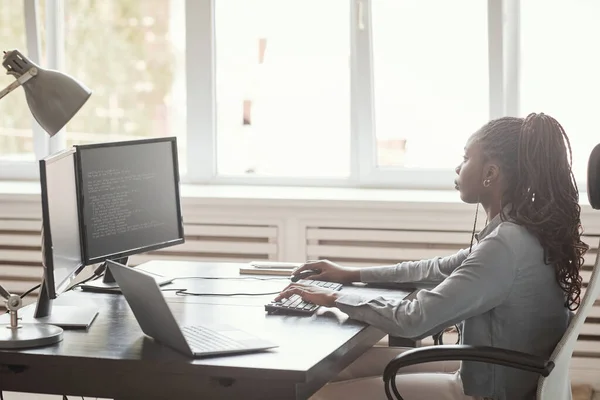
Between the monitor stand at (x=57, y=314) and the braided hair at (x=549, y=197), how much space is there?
41.4 inches

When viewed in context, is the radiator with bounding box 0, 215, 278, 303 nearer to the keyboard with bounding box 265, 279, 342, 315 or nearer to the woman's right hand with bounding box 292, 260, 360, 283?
the woman's right hand with bounding box 292, 260, 360, 283

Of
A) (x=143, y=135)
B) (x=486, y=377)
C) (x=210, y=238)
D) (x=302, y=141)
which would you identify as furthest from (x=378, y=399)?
(x=143, y=135)

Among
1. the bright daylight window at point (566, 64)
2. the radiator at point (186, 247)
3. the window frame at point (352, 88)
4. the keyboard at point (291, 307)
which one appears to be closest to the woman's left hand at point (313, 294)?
the keyboard at point (291, 307)

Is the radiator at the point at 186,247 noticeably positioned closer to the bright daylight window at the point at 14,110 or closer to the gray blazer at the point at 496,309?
the bright daylight window at the point at 14,110

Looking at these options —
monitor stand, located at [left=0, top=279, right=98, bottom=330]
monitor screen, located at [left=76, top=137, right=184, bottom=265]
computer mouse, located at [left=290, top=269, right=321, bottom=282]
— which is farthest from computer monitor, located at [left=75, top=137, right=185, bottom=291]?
computer mouse, located at [left=290, top=269, right=321, bottom=282]

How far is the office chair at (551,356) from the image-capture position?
198 centimetres

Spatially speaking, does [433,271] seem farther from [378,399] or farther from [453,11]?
[453,11]

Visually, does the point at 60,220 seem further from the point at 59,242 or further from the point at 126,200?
the point at 126,200

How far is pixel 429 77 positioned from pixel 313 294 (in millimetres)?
2070

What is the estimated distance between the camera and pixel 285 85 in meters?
4.39

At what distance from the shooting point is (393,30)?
4.24 m

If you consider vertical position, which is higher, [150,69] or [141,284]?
[150,69]

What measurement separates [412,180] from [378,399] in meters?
2.12

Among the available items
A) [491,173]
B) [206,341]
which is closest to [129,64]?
[491,173]
